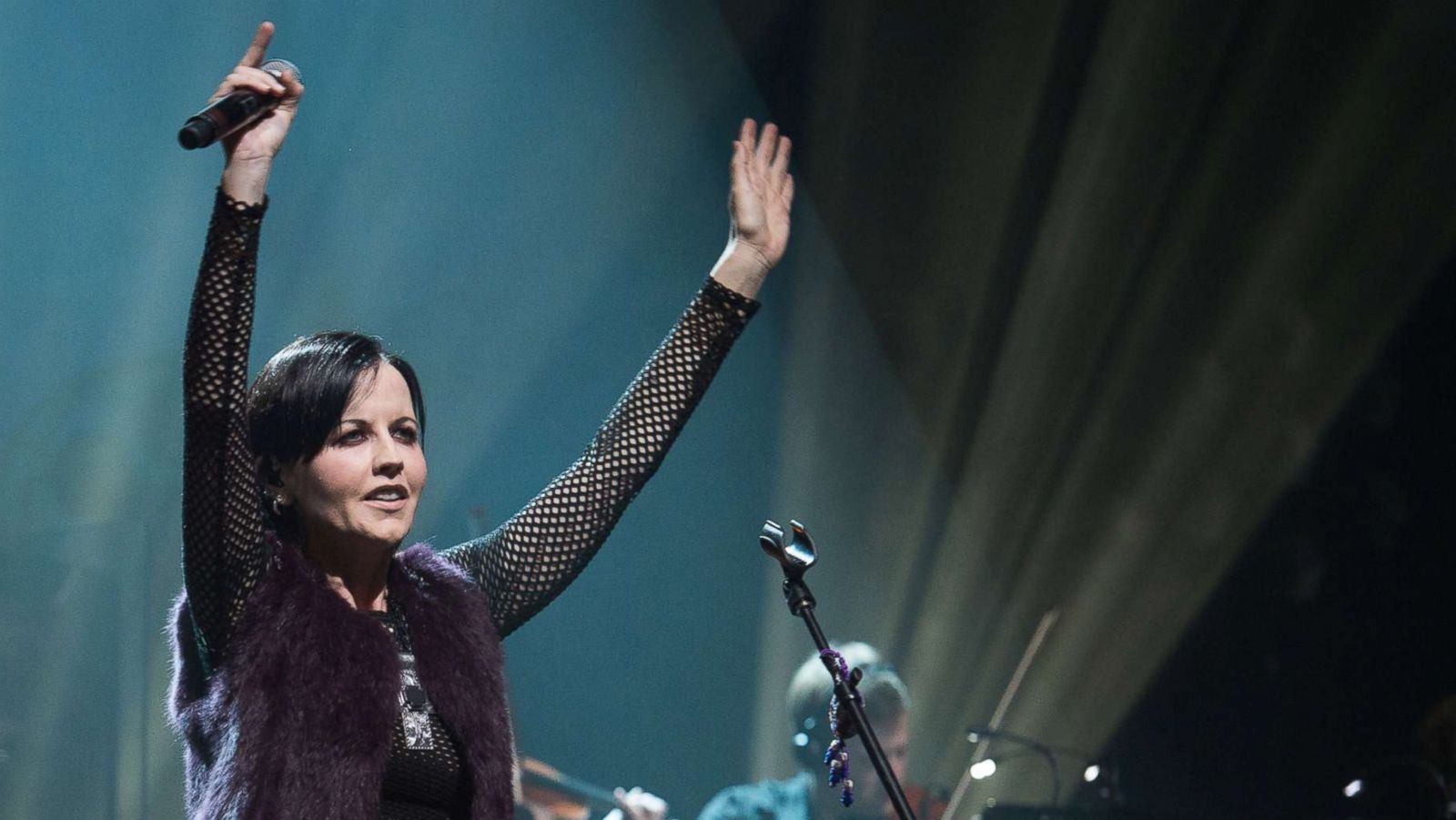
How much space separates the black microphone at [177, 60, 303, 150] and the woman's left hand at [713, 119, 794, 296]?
2.04 ft

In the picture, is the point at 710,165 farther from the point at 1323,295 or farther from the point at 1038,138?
the point at 1323,295

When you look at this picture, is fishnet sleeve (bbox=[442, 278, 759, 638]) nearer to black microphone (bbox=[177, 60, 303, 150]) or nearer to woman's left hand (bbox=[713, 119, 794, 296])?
woman's left hand (bbox=[713, 119, 794, 296])

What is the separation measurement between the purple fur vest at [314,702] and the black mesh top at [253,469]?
0.16ft

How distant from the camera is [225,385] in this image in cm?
142

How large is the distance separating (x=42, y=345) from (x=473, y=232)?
4.92 feet

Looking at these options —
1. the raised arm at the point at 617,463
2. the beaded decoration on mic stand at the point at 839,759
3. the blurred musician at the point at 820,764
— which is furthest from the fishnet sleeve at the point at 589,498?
the blurred musician at the point at 820,764

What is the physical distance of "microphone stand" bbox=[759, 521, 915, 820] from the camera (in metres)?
1.84

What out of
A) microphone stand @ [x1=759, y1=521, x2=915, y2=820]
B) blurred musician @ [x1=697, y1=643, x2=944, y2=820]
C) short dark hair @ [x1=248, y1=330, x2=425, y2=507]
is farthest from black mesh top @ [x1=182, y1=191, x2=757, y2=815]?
blurred musician @ [x1=697, y1=643, x2=944, y2=820]

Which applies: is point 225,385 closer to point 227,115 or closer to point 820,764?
point 227,115

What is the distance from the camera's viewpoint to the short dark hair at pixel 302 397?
1.59 metres

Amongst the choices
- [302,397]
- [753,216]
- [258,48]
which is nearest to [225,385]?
[302,397]

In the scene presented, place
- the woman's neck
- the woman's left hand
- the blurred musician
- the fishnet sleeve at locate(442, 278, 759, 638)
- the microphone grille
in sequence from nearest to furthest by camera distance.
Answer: the microphone grille, the woman's neck, the fishnet sleeve at locate(442, 278, 759, 638), the woman's left hand, the blurred musician

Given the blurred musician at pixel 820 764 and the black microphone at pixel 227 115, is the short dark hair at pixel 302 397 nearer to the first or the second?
the black microphone at pixel 227 115

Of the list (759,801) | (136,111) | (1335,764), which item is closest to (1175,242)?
(1335,764)
